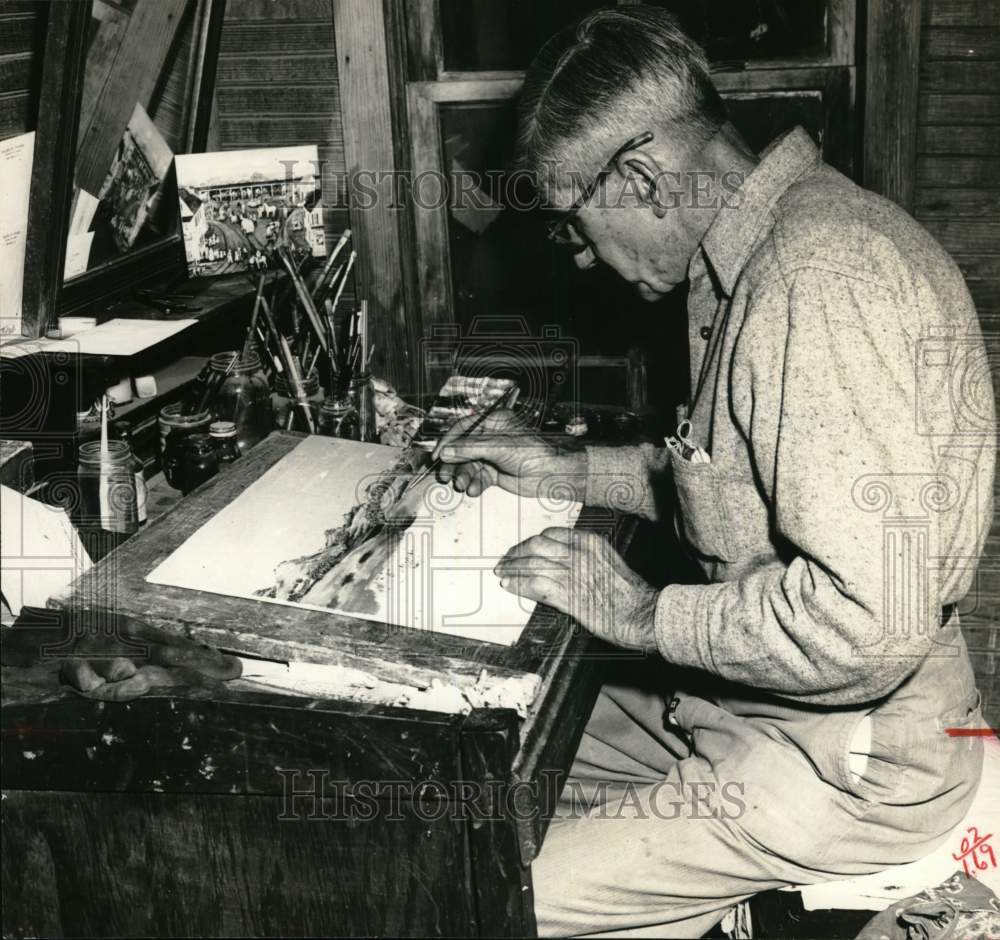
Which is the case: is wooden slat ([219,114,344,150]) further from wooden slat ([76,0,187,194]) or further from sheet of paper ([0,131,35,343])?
sheet of paper ([0,131,35,343])

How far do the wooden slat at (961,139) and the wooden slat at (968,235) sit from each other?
14 centimetres

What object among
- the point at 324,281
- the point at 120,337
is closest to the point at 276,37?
the point at 324,281

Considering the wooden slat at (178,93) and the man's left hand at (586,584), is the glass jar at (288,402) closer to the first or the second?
the wooden slat at (178,93)

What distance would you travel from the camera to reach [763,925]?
4.84ft

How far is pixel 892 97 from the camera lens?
2160mm

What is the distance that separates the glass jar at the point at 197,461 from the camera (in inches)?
69.7

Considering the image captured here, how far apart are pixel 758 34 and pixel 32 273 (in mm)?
1528

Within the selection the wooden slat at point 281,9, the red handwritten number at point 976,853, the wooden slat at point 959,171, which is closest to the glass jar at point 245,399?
the wooden slat at point 281,9

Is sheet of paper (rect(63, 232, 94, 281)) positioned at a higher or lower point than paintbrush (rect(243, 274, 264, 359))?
higher

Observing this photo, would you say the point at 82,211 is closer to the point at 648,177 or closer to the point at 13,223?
the point at 13,223

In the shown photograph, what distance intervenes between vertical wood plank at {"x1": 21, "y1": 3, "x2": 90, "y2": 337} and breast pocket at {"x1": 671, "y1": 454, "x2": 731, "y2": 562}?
1.01 metres

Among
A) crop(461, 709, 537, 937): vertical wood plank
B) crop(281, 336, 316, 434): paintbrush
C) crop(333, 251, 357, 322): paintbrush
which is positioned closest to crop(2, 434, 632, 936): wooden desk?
crop(461, 709, 537, 937): vertical wood plank

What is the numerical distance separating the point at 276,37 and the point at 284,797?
5.77 feet

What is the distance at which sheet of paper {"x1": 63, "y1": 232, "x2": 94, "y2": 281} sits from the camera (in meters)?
1.80
